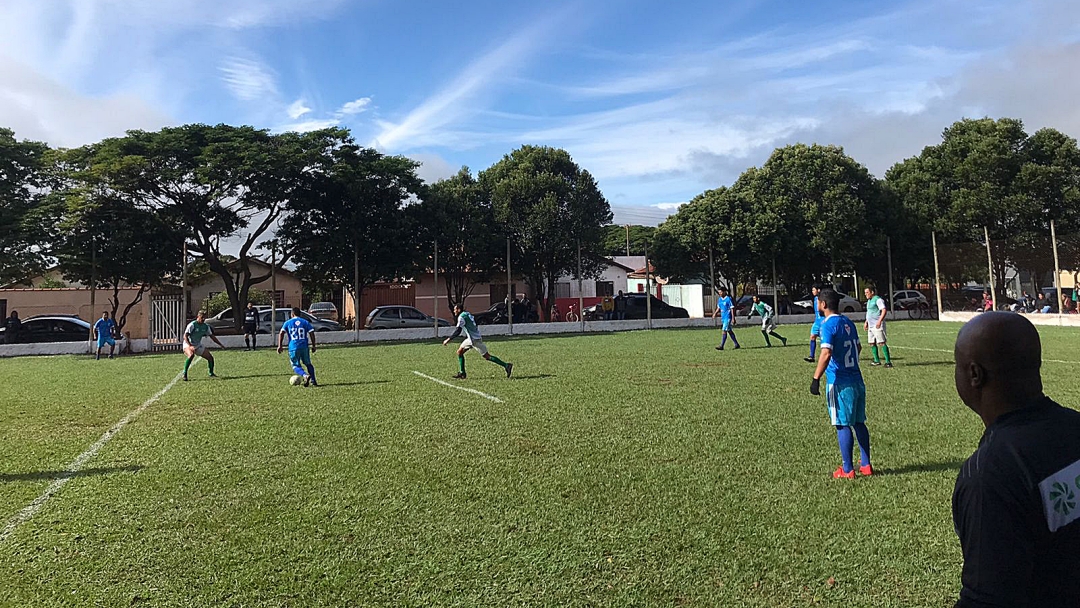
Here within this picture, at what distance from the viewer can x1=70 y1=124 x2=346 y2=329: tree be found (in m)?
23.5

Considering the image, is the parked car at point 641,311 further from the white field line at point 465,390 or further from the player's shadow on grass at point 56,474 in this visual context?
the player's shadow on grass at point 56,474

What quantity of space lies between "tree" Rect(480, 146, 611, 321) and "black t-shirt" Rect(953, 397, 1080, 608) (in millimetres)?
29794

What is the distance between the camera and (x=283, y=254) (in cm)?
2723

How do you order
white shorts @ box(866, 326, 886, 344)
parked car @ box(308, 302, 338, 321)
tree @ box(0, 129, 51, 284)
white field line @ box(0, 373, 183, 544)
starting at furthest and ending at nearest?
parked car @ box(308, 302, 338, 321) → tree @ box(0, 129, 51, 284) → white shorts @ box(866, 326, 886, 344) → white field line @ box(0, 373, 183, 544)

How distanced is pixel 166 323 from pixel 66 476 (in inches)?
730

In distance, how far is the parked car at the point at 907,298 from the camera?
115ft

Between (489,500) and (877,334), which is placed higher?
(877,334)

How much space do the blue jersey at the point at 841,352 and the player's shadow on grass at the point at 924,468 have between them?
762 millimetres

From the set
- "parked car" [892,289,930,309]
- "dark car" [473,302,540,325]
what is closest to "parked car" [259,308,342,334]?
"dark car" [473,302,540,325]

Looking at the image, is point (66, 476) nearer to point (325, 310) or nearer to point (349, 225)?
point (349, 225)

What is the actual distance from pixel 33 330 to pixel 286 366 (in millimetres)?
13621

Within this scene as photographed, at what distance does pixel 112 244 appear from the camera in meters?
23.7

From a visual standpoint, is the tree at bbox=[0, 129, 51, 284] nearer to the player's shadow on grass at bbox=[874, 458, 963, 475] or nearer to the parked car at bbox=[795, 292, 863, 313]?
the player's shadow on grass at bbox=[874, 458, 963, 475]

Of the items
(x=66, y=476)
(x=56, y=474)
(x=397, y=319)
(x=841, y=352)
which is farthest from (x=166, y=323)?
(x=841, y=352)
